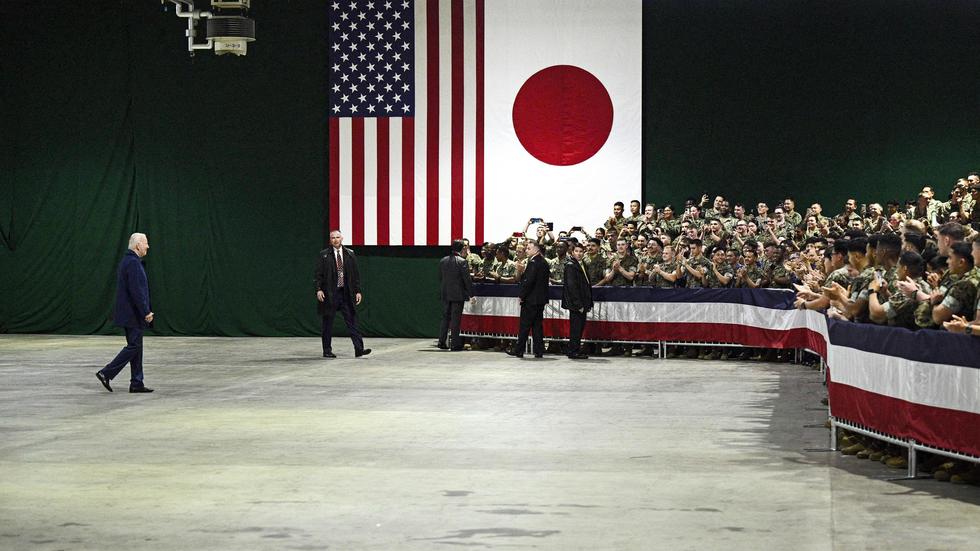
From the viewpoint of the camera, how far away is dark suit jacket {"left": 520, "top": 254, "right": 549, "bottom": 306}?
20797mm

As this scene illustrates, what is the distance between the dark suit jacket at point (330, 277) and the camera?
2078cm

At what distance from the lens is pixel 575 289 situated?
21.0 m

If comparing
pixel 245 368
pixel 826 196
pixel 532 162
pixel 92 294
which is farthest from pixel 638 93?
pixel 92 294

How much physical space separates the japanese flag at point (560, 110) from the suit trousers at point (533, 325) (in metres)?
5.84

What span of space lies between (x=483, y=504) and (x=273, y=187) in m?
20.4

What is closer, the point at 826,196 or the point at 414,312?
the point at 826,196

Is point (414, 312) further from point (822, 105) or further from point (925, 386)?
point (925, 386)

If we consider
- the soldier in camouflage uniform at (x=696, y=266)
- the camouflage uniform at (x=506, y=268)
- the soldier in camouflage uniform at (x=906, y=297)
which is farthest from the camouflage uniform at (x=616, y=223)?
the soldier in camouflage uniform at (x=906, y=297)

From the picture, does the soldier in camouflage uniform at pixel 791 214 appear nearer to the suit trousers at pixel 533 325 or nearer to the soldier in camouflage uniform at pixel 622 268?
the soldier in camouflage uniform at pixel 622 268

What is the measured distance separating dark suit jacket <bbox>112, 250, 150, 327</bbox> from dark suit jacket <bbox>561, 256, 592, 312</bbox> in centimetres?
787

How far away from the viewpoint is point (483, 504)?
8742 mm

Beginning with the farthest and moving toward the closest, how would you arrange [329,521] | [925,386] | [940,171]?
1. [940,171]
2. [925,386]
3. [329,521]

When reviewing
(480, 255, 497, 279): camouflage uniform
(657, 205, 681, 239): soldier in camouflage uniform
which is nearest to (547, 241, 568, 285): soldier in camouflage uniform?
(480, 255, 497, 279): camouflage uniform

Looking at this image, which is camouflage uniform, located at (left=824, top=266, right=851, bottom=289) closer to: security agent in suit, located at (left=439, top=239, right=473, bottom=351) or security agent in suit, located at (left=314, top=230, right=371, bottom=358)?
security agent in suit, located at (left=314, top=230, right=371, bottom=358)
